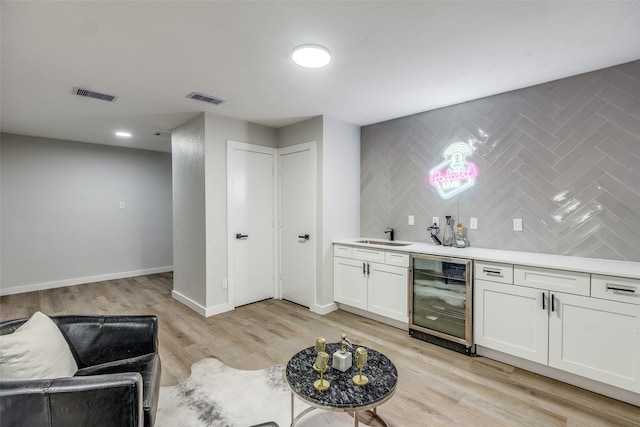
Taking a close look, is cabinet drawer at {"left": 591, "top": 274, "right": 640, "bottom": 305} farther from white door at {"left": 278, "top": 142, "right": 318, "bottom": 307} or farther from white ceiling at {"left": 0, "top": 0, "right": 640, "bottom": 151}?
white door at {"left": 278, "top": 142, "right": 318, "bottom": 307}

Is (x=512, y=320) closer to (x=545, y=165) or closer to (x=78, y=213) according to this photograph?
(x=545, y=165)

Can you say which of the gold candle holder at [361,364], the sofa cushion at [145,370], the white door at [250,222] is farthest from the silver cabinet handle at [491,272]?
the white door at [250,222]

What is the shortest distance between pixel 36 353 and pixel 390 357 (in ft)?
8.27

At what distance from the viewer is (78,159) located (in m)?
5.29

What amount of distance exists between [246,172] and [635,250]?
4.11 m

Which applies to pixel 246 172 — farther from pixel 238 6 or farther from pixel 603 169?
pixel 603 169

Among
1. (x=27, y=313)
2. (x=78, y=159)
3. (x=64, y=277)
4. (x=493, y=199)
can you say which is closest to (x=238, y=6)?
(x=493, y=199)

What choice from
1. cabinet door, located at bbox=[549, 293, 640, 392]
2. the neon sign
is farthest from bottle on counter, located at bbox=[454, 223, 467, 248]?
cabinet door, located at bbox=[549, 293, 640, 392]

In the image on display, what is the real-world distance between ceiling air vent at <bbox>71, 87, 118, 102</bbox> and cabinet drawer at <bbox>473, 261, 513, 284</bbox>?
4.08 m

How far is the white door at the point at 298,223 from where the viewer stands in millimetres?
3986

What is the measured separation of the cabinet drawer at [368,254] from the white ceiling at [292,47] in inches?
67.7

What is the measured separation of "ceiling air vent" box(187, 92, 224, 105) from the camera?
10.3ft

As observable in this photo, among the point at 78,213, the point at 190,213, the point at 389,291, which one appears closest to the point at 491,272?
the point at 389,291

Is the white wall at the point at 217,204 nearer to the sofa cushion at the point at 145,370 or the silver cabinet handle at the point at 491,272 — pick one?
the sofa cushion at the point at 145,370
